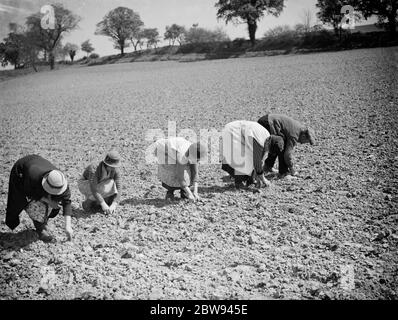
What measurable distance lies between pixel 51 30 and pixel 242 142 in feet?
117

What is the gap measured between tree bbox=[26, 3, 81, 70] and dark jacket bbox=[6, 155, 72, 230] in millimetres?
30821

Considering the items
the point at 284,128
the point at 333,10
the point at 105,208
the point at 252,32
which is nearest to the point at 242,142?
the point at 284,128

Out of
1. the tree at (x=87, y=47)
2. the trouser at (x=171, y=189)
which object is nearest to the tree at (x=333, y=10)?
the trouser at (x=171, y=189)

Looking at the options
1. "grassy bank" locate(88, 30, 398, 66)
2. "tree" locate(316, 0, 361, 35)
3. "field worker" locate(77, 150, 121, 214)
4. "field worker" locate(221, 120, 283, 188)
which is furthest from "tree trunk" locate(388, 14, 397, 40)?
"field worker" locate(77, 150, 121, 214)

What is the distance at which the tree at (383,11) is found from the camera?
34375mm

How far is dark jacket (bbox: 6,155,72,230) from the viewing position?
15.1ft

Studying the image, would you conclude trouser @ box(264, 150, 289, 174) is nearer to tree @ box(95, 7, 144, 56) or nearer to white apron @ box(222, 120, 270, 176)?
white apron @ box(222, 120, 270, 176)

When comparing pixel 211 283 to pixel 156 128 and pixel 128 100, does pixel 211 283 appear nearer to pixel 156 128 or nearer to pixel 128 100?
pixel 156 128

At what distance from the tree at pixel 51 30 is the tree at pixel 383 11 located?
2871 cm

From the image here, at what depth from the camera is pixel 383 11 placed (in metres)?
35.1

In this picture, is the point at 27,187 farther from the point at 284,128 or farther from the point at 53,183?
the point at 284,128

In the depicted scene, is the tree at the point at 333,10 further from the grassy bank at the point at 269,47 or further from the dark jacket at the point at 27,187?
the dark jacket at the point at 27,187
